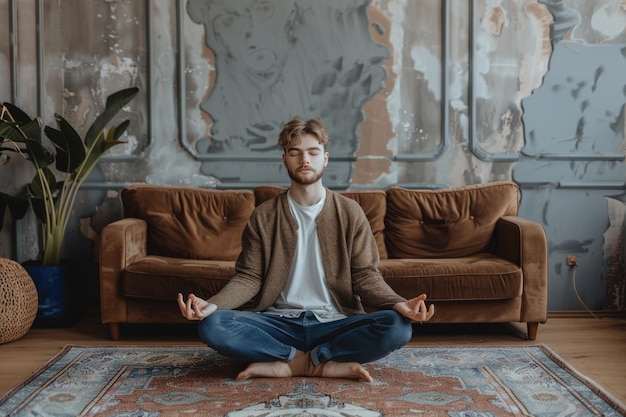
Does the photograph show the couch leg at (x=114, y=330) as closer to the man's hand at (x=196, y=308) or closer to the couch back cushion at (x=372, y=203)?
the couch back cushion at (x=372, y=203)

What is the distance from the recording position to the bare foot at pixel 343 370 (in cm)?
257

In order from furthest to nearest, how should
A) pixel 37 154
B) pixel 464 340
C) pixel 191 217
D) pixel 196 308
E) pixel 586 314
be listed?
1. pixel 586 314
2. pixel 191 217
3. pixel 37 154
4. pixel 464 340
5. pixel 196 308

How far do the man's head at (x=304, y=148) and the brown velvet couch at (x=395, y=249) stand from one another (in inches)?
33.9

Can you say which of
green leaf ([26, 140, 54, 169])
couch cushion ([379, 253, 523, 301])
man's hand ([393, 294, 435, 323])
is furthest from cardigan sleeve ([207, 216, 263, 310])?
green leaf ([26, 140, 54, 169])

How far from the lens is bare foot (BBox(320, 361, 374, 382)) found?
2566 mm

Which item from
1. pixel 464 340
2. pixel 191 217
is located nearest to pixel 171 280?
pixel 191 217

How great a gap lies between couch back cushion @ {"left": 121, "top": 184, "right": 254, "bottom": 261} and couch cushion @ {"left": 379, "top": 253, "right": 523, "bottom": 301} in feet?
2.98

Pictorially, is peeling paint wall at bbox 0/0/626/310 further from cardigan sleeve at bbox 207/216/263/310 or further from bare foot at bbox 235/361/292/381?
bare foot at bbox 235/361/292/381

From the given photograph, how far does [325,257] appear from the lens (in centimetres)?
263

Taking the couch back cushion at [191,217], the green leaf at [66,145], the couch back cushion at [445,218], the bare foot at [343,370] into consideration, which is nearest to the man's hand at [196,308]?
the bare foot at [343,370]

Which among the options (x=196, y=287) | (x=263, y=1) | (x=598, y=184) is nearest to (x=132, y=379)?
(x=196, y=287)

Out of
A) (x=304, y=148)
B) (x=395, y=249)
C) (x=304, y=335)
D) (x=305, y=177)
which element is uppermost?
(x=304, y=148)

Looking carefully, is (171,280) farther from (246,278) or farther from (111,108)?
(111,108)

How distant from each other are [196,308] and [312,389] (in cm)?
51
